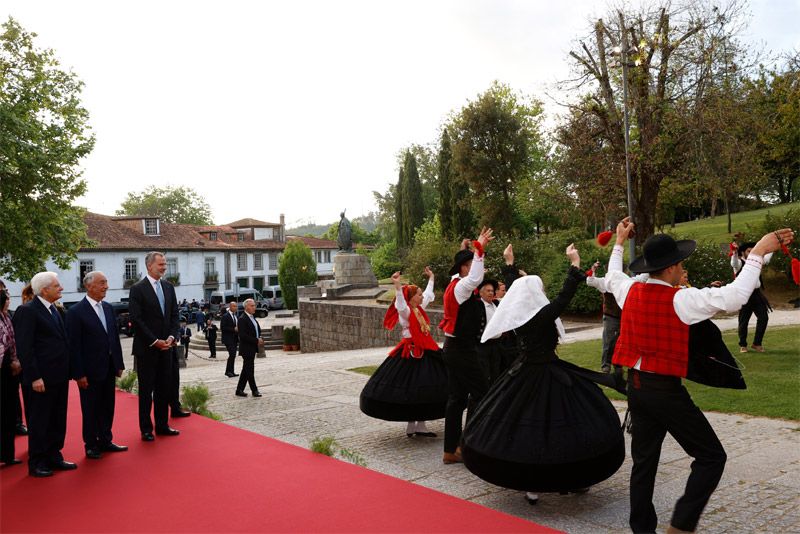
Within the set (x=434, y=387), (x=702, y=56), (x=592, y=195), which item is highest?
(x=702, y=56)

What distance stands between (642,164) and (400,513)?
864 inches

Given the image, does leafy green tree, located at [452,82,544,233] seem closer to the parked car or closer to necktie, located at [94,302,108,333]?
the parked car

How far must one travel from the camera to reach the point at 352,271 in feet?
121

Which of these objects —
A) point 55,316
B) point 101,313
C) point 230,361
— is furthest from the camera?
point 230,361

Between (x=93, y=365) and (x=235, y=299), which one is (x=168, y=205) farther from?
(x=93, y=365)

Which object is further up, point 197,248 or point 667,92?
point 667,92

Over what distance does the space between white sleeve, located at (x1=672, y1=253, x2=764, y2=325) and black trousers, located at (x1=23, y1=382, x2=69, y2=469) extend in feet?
18.0

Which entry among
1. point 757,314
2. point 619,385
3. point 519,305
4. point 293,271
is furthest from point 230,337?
point 293,271

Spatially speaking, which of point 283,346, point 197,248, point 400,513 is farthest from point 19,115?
point 197,248

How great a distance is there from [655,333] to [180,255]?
55.9 m

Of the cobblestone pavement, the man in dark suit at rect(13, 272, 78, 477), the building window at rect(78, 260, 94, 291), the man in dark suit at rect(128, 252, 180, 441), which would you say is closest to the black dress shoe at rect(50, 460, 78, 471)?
the man in dark suit at rect(13, 272, 78, 477)

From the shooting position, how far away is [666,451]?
6.46 metres

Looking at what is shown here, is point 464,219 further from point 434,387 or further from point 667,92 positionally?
point 434,387

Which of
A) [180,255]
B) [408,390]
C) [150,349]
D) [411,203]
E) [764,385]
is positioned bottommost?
[764,385]
